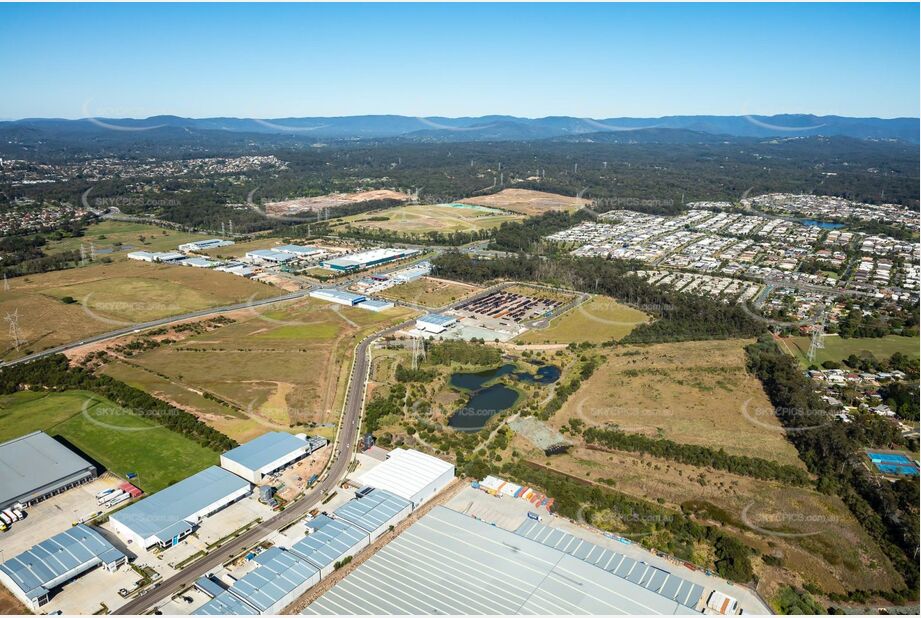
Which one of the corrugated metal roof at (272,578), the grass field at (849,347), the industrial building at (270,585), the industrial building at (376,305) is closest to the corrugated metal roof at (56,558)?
the industrial building at (270,585)

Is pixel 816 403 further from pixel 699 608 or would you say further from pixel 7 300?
pixel 7 300

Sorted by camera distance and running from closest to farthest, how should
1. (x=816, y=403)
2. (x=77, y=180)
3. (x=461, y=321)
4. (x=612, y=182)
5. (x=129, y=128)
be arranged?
(x=816, y=403) < (x=461, y=321) < (x=77, y=180) < (x=612, y=182) < (x=129, y=128)

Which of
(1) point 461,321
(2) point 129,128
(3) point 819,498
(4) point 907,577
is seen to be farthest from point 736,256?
(2) point 129,128

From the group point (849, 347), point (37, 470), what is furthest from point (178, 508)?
point (849, 347)

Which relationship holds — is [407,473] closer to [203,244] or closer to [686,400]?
[686,400]

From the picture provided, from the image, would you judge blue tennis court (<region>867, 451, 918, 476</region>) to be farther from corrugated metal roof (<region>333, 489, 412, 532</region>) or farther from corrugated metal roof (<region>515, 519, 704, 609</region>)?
corrugated metal roof (<region>333, 489, 412, 532</region>)

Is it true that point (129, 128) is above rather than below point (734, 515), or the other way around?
above

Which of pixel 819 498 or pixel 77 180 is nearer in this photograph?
pixel 819 498

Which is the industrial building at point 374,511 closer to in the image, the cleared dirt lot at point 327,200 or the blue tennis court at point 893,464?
the blue tennis court at point 893,464
